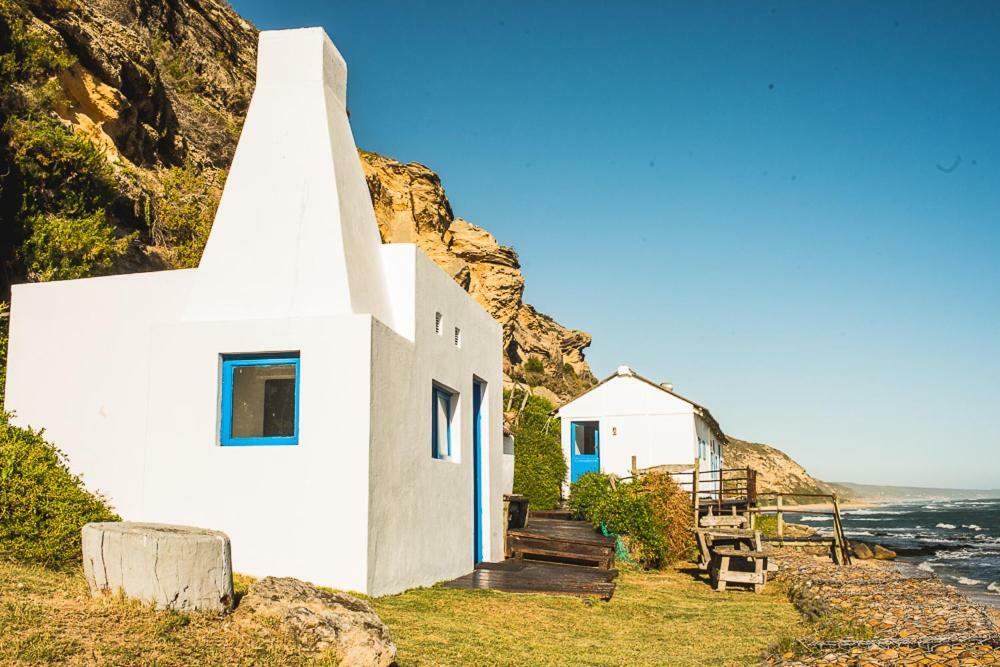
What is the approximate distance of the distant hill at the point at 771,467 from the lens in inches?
3812

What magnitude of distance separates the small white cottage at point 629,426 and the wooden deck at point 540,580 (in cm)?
1338

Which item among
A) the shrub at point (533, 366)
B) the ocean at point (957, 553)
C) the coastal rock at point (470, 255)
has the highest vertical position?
the coastal rock at point (470, 255)

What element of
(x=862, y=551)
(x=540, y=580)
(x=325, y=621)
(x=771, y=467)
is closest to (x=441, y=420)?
(x=540, y=580)

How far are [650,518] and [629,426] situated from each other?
8892 mm

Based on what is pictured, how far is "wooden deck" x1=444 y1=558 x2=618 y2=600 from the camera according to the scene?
13.0m

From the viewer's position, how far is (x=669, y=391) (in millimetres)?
29469

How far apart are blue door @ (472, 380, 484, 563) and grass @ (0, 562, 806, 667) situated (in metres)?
2.97

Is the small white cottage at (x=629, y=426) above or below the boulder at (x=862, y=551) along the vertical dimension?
above

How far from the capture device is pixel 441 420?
14.3 m

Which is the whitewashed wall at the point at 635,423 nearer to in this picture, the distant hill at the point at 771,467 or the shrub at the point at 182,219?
the shrub at the point at 182,219

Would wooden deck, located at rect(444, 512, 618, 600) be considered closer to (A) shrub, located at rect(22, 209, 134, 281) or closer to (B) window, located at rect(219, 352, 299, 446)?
(B) window, located at rect(219, 352, 299, 446)

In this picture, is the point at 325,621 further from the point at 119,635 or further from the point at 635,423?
the point at 635,423

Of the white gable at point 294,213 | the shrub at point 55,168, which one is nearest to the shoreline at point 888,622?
the white gable at point 294,213

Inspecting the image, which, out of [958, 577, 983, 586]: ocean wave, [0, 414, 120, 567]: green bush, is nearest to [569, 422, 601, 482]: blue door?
[958, 577, 983, 586]: ocean wave
